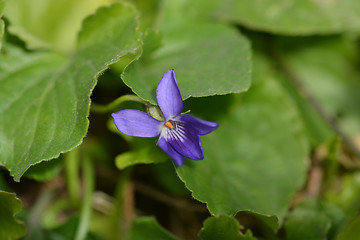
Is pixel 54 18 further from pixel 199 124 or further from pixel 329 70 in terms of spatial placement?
pixel 329 70

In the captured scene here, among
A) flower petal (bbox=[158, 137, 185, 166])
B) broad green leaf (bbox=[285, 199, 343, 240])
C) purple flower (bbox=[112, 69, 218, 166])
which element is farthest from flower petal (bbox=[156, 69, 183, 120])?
broad green leaf (bbox=[285, 199, 343, 240])

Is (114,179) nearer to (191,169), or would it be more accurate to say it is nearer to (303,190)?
(191,169)

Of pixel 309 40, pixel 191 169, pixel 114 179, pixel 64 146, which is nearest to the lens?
pixel 64 146

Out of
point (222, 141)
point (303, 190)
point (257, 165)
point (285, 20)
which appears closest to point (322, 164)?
point (303, 190)

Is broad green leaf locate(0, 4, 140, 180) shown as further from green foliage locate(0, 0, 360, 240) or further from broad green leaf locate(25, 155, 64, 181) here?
broad green leaf locate(25, 155, 64, 181)

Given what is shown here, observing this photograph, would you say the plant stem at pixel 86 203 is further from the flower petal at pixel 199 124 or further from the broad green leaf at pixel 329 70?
the broad green leaf at pixel 329 70

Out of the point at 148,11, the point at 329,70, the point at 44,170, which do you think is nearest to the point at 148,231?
the point at 44,170
